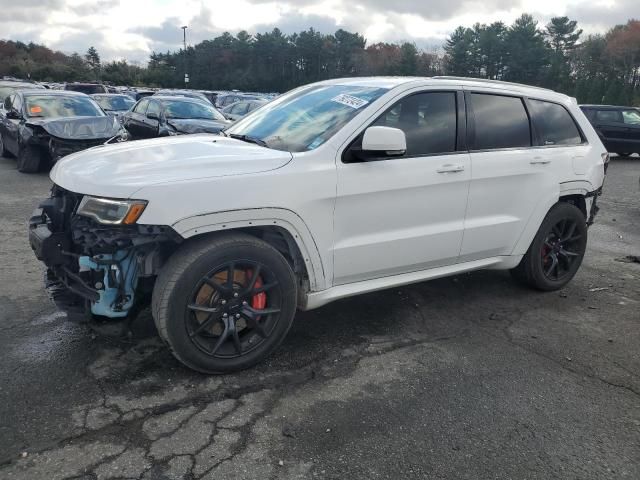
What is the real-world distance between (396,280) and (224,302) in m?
1.32

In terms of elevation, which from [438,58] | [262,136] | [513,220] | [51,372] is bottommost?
[51,372]

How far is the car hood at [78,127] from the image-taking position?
9.84m

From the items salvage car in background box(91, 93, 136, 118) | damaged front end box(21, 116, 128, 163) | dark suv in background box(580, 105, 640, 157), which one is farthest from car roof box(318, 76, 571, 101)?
salvage car in background box(91, 93, 136, 118)

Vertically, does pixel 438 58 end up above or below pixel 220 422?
above

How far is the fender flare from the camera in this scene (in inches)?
121

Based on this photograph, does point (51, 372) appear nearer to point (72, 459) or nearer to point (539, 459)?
point (72, 459)

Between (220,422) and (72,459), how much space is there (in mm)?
719

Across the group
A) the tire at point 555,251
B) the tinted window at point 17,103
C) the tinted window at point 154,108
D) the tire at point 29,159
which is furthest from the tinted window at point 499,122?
the tinted window at point 17,103

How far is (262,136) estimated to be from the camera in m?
4.05

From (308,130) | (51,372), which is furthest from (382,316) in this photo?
(51,372)

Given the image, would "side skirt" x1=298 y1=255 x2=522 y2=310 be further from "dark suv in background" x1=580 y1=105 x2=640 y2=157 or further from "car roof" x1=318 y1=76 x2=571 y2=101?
"dark suv in background" x1=580 y1=105 x2=640 y2=157

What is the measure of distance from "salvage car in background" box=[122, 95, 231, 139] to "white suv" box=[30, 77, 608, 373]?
7.44m

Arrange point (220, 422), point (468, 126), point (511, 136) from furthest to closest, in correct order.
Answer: point (511, 136) → point (468, 126) → point (220, 422)

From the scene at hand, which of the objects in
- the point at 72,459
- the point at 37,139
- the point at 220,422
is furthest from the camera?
the point at 37,139
